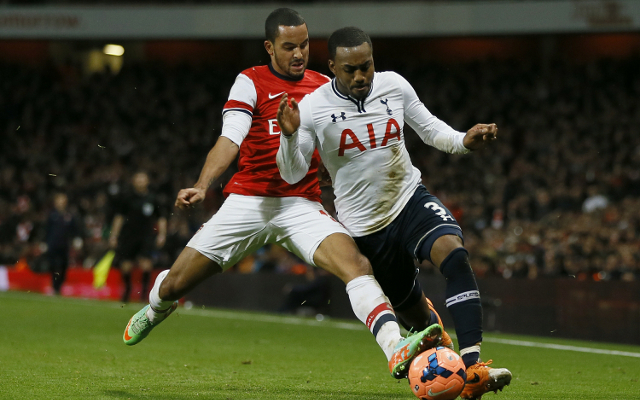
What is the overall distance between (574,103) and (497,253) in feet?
25.3

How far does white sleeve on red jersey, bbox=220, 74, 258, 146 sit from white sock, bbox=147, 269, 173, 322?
3.66 ft

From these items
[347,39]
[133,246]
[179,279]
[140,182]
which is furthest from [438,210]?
[133,246]

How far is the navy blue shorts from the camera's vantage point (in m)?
4.84

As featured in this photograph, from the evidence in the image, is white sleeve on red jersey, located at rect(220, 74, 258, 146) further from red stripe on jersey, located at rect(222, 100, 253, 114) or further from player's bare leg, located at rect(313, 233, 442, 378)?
player's bare leg, located at rect(313, 233, 442, 378)

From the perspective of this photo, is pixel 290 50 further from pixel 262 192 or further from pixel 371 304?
pixel 371 304

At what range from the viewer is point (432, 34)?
2114cm

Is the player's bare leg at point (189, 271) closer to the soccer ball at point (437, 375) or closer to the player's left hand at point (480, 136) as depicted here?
the soccer ball at point (437, 375)

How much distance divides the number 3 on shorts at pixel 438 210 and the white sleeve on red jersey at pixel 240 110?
1.18 metres

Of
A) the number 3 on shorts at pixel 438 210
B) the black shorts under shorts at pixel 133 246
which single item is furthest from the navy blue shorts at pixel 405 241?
the black shorts under shorts at pixel 133 246

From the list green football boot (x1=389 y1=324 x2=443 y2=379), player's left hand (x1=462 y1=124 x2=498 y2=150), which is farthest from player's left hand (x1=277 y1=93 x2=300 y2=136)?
green football boot (x1=389 y1=324 x2=443 y2=379)

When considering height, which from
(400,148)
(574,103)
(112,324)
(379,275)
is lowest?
(112,324)

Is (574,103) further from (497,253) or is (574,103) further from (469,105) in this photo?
(497,253)

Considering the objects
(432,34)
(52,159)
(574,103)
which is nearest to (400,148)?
(574,103)

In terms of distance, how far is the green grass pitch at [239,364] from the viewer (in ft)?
17.5
